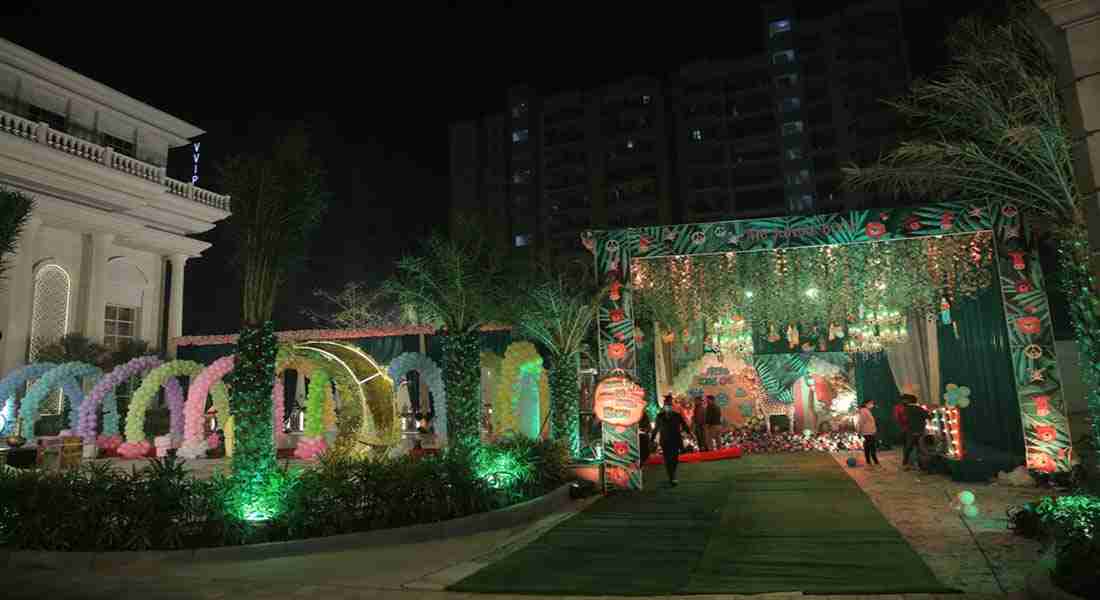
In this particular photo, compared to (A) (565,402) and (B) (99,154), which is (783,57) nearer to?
(B) (99,154)

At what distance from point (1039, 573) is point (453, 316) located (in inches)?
323

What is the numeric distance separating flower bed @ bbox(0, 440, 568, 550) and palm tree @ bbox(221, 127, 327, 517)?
1.74 ft

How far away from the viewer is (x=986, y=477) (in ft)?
33.8

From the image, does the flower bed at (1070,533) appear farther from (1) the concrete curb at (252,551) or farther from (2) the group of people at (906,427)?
(1) the concrete curb at (252,551)

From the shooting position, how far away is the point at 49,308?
2072 centimetres

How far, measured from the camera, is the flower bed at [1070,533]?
4246 millimetres

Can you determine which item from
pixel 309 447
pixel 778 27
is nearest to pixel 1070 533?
Result: pixel 309 447

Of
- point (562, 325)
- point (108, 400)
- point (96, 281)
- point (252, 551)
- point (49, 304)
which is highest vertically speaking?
point (96, 281)

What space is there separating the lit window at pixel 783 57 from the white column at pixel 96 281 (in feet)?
169

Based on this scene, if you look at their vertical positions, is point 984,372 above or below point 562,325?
below

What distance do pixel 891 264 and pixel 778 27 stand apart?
50735 mm

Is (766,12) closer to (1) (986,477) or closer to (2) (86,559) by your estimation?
(1) (986,477)

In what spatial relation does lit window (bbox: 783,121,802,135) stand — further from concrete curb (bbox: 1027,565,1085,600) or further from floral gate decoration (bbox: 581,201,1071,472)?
concrete curb (bbox: 1027,565,1085,600)

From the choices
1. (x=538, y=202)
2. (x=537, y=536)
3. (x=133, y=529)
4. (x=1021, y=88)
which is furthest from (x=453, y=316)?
(x=538, y=202)
